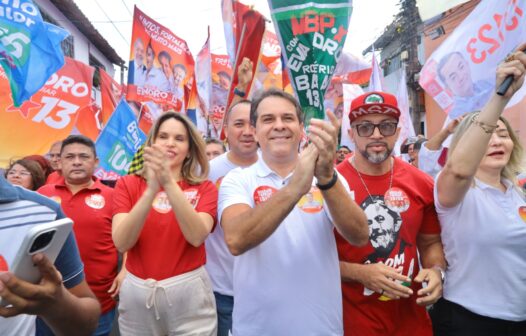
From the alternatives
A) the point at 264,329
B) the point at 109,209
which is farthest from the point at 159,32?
the point at 264,329

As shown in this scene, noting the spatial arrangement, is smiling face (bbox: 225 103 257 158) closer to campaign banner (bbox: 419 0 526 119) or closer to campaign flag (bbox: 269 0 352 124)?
campaign flag (bbox: 269 0 352 124)

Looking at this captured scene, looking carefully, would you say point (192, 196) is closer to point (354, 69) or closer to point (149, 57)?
point (149, 57)

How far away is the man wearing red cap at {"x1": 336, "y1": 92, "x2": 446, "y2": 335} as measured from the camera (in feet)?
7.34

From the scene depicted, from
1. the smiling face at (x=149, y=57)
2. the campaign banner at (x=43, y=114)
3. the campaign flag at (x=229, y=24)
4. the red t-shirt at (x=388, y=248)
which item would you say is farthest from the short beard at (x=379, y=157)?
the smiling face at (x=149, y=57)

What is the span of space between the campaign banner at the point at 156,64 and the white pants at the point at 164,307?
5.91 metres

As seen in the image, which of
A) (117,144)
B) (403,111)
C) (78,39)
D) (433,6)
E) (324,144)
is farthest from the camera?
(78,39)

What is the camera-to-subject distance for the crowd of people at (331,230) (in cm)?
194

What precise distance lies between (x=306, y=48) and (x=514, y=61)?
3.62 ft

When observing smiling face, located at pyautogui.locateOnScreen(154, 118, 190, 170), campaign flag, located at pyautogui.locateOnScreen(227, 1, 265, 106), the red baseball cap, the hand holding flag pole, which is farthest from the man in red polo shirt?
the hand holding flag pole

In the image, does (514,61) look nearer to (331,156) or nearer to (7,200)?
(331,156)

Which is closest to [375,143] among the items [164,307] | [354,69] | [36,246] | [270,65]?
[164,307]

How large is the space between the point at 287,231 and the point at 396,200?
2.48ft

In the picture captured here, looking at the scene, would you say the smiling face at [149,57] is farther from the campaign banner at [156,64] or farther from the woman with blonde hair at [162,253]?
the woman with blonde hair at [162,253]

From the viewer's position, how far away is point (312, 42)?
2.39 m
